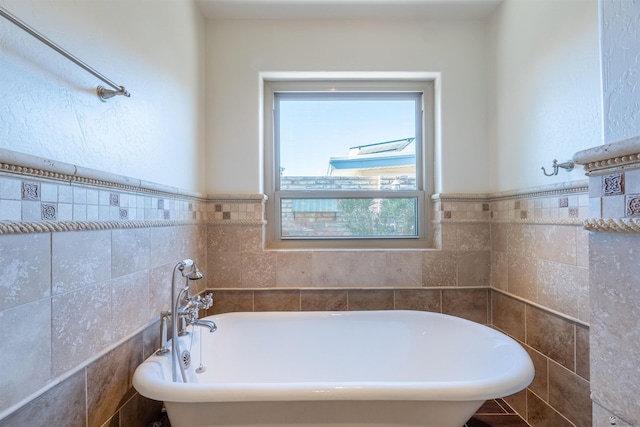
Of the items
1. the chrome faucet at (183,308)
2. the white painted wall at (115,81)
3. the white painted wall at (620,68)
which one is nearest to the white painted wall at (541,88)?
the white painted wall at (620,68)

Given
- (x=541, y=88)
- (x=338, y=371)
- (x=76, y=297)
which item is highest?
(x=541, y=88)

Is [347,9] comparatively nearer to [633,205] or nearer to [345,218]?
[345,218]

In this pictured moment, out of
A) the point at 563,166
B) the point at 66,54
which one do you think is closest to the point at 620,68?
the point at 563,166

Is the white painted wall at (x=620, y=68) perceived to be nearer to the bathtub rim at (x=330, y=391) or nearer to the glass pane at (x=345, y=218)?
the bathtub rim at (x=330, y=391)

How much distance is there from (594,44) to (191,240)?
206 cm

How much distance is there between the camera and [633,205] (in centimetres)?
55

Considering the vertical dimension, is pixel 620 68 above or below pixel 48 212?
above

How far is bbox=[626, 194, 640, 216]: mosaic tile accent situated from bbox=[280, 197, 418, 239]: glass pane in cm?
148

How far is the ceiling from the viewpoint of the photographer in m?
1.75

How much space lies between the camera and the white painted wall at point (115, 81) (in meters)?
0.73

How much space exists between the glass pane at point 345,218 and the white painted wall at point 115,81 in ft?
2.18

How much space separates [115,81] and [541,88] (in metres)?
1.91

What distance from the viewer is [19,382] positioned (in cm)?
71

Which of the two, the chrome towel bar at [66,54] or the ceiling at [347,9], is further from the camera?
the ceiling at [347,9]
